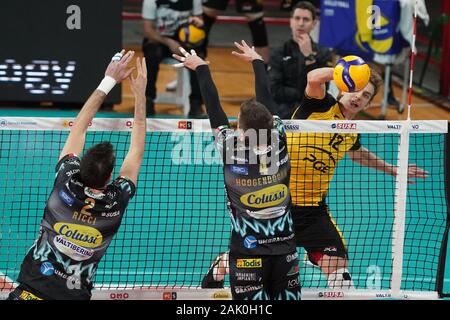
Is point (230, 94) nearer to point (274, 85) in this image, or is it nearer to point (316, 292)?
point (274, 85)

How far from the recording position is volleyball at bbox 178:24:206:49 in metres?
14.9

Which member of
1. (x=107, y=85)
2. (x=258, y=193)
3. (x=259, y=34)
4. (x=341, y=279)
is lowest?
(x=341, y=279)

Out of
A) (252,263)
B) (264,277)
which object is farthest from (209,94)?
(264,277)

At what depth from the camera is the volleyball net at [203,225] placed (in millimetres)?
8047

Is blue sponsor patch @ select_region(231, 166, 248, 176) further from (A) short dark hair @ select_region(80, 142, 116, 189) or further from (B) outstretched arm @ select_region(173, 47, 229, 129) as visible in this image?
(A) short dark hair @ select_region(80, 142, 116, 189)

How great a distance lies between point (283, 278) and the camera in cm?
705

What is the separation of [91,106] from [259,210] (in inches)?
61.9

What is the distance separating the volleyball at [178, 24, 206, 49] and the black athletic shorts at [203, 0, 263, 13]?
1646 millimetres

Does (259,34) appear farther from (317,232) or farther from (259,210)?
(259,210)

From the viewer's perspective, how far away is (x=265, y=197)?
6.97 meters

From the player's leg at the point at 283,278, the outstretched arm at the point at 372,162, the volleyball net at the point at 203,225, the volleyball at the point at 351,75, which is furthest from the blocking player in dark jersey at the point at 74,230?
the outstretched arm at the point at 372,162

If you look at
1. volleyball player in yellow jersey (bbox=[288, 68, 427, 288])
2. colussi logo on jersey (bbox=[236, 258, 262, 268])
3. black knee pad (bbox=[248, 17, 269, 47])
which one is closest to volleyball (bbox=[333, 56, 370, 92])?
volleyball player in yellow jersey (bbox=[288, 68, 427, 288])
